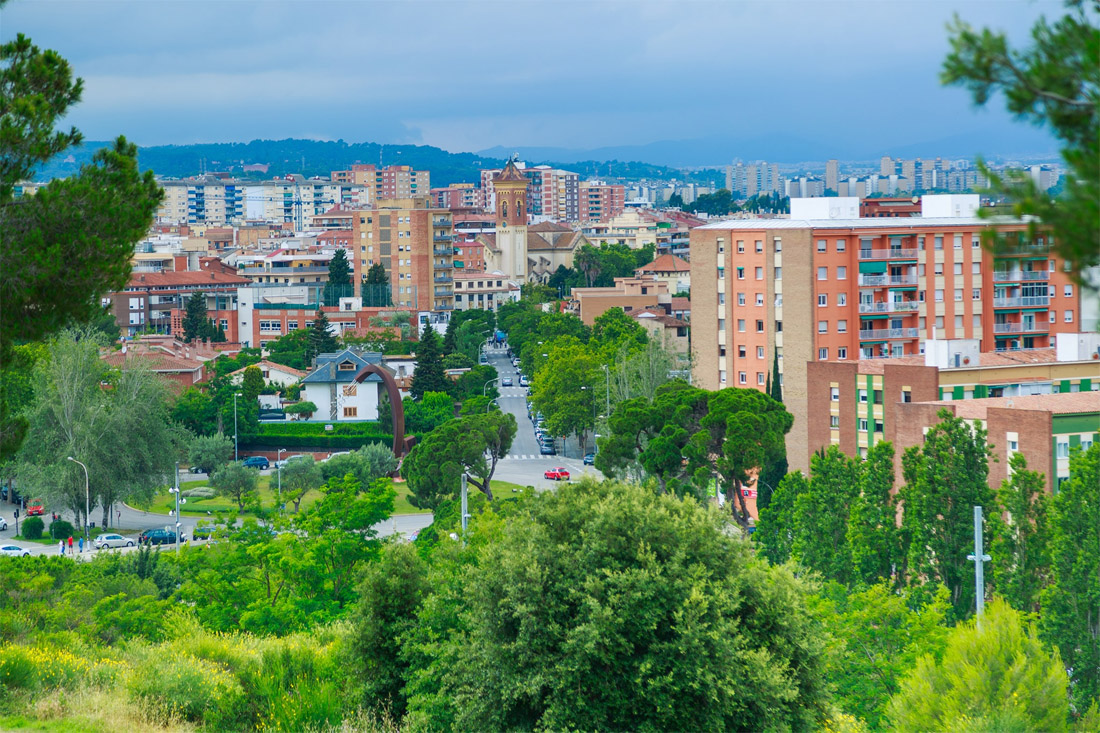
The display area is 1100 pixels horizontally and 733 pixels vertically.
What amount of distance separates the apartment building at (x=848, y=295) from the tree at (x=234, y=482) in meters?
17.4

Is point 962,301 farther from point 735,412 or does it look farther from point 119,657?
point 119,657

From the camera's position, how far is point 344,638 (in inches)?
542

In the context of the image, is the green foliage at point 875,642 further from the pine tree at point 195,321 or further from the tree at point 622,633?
the pine tree at point 195,321

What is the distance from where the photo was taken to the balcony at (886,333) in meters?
47.3

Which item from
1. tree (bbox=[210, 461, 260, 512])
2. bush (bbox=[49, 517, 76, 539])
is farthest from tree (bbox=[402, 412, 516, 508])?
bush (bbox=[49, 517, 76, 539])

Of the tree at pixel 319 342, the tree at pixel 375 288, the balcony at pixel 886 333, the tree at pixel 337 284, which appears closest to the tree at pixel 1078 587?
the balcony at pixel 886 333

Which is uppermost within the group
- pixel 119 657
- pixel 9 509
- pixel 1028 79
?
pixel 1028 79

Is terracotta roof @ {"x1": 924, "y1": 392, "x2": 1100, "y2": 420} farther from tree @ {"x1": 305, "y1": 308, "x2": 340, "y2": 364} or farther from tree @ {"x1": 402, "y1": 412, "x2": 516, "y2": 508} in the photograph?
tree @ {"x1": 305, "y1": 308, "x2": 340, "y2": 364}

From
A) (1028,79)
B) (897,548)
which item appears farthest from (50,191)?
(897,548)

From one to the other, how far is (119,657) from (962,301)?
3895 centimetres

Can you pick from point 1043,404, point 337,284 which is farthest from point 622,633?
point 337,284

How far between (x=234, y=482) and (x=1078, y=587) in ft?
104

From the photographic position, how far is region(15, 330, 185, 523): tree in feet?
144

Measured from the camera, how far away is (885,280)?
1866 inches
